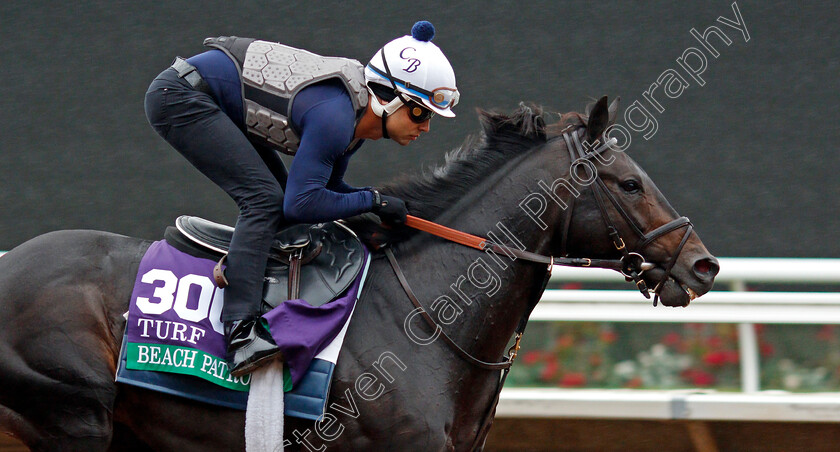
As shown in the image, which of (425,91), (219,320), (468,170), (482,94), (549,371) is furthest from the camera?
(482,94)

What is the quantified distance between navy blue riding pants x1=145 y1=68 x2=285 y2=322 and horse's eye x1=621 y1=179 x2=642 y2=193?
1239mm

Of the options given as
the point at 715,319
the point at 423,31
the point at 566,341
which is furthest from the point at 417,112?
the point at 715,319

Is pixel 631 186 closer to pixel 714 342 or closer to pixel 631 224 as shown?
pixel 631 224

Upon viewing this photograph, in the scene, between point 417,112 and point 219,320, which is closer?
point 219,320

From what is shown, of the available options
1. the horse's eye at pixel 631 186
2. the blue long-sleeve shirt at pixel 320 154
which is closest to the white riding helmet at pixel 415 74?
the blue long-sleeve shirt at pixel 320 154

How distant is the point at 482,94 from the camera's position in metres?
5.59

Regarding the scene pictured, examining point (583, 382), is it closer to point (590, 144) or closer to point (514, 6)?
point (590, 144)

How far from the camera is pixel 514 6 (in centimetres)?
562

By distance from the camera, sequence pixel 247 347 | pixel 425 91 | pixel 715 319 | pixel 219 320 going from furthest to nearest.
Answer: pixel 715 319, pixel 425 91, pixel 219 320, pixel 247 347

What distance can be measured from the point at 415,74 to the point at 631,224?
3.12ft

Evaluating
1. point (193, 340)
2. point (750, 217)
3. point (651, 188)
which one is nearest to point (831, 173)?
point (750, 217)

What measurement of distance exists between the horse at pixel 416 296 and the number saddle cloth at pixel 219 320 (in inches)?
2.8

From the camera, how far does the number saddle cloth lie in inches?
116

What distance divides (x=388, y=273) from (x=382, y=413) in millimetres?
522
